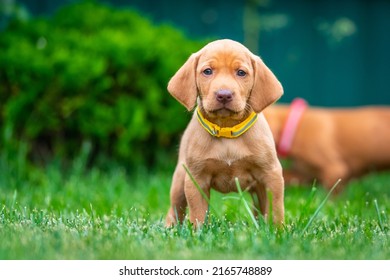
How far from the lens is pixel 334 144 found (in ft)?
24.2

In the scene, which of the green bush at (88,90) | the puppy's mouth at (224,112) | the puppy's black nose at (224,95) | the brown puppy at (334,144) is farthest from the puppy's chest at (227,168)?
the brown puppy at (334,144)

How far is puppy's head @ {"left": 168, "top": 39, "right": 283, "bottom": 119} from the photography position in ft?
11.2

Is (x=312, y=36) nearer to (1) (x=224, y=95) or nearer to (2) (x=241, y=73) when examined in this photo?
(2) (x=241, y=73)

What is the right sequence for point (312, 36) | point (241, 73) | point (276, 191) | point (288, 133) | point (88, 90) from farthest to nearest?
1. point (312, 36)
2. point (288, 133)
3. point (88, 90)
4. point (276, 191)
5. point (241, 73)

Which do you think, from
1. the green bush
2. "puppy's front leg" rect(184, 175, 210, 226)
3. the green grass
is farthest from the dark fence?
"puppy's front leg" rect(184, 175, 210, 226)

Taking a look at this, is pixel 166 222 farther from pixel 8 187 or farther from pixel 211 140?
pixel 8 187

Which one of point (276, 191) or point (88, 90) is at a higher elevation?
point (88, 90)

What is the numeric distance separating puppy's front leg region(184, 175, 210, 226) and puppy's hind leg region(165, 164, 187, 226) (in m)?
0.25

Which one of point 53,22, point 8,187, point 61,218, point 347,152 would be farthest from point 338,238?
point 53,22

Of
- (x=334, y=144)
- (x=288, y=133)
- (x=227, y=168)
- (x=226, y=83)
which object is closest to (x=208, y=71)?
(x=226, y=83)

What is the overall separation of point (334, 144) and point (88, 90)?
2.51 meters

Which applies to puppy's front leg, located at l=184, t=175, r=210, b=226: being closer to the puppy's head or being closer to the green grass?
the green grass

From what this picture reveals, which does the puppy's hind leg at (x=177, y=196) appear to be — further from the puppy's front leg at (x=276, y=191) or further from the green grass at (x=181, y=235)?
the puppy's front leg at (x=276, y=191)

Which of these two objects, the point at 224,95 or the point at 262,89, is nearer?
the point at 224,95
